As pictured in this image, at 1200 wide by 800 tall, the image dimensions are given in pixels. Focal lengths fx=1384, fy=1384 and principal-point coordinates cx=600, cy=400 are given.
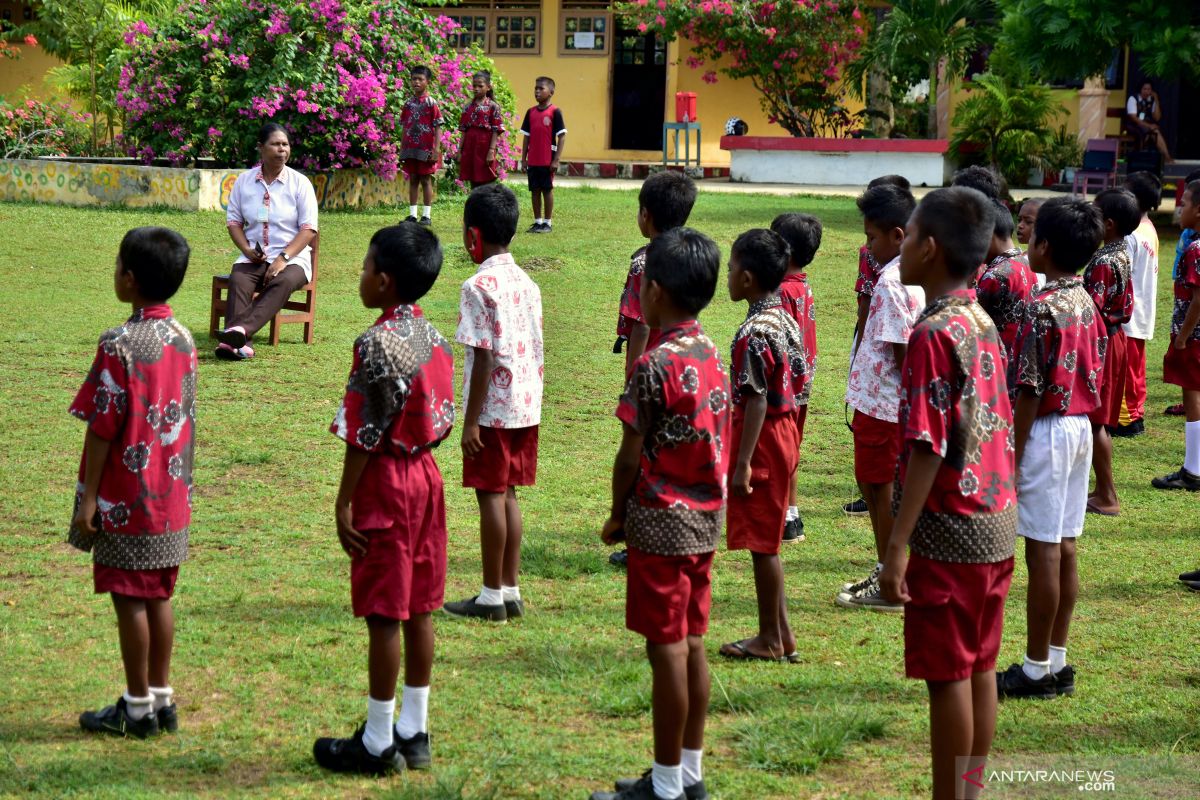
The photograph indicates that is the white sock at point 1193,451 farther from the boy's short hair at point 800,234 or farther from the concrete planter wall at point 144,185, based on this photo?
the concrete planter wall at point 144,185

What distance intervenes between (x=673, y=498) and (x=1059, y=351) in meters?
1.59

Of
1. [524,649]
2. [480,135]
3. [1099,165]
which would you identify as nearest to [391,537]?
[524,649]

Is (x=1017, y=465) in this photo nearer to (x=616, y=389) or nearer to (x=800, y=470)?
(x=800, y=470)

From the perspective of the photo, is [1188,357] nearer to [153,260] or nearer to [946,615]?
[946,615]

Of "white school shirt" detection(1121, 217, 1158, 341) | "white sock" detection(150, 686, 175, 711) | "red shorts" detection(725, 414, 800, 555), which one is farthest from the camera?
"white school shirt" detection(1121, 217, 1158, 341)

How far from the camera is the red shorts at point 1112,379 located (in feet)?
22.2

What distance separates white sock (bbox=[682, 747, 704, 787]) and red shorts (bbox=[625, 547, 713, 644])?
0.33 metres

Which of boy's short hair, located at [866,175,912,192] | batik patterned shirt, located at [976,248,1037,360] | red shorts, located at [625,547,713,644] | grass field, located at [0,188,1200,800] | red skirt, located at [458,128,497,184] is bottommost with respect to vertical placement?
grass field, located at [0,188,1200,800]

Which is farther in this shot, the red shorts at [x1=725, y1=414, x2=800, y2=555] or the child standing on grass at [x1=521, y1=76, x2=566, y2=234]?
the child standing on grass at [x1=521, y1=76, x2=566, y2=234]

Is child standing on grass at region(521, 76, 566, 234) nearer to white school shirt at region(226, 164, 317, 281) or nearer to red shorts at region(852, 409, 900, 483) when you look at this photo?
white school shirt at region(226, 164, 317, 281)

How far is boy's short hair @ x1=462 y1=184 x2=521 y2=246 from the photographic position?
16.0 feet

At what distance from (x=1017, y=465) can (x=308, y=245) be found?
6.89 m

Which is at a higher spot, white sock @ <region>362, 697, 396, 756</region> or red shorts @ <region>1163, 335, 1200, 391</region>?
red shorts @ <region>1163, 335, 1200, 391</region>

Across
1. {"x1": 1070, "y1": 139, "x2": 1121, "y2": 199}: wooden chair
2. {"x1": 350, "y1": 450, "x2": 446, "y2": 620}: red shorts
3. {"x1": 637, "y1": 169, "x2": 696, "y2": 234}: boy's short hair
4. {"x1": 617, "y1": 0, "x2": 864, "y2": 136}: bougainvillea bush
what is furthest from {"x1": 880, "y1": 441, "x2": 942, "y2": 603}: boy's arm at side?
{"x1": 617, "y1": 0, "x2": 864, "y2": 136}: bougainvillea bush
